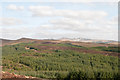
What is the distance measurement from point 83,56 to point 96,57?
80.9 inches

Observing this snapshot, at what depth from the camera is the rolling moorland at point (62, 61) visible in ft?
36.4

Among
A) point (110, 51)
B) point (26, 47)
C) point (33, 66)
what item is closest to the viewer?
point (33, 66)

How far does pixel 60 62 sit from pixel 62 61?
817 millimetres

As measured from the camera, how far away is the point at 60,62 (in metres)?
19.6

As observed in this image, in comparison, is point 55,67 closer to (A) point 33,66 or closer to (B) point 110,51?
(A) point 33,66

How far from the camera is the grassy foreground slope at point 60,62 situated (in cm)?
1118

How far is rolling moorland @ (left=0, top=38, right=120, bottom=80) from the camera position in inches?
437

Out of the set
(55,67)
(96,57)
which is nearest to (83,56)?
(96,57)

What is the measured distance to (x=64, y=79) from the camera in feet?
35.7

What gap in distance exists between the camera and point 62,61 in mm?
20375

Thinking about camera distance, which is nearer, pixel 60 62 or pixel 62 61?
pixel 60 62

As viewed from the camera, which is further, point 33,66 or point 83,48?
point 83,48

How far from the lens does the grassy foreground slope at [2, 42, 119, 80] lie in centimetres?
1118

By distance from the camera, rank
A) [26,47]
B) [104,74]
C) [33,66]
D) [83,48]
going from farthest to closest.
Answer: [83,48] → [26,47] → [33,66] → [104,74]
